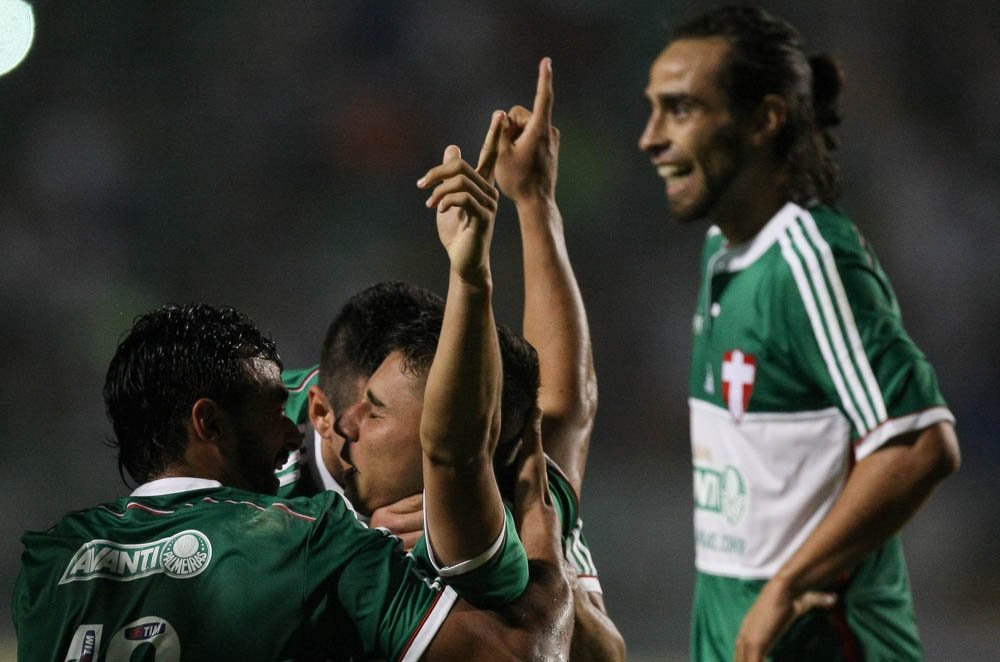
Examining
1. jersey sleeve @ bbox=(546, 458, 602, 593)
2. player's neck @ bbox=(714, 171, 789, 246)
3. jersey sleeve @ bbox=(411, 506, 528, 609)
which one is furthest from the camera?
player's neck @ bbox=(714, 171, 789, 246)

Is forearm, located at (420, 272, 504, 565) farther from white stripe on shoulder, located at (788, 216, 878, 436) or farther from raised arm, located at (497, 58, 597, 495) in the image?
white stripe on shoulder, located at (788, 216, 878, 436)

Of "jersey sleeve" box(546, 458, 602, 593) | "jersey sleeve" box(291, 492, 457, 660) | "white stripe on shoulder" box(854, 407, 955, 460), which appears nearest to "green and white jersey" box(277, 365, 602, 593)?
"jersey sleeve" box(546, 458, 602, 593)

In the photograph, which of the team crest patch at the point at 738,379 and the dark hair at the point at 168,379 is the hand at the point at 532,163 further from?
the dark hair at the point at 168,379

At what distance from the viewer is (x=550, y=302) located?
95.0 inches

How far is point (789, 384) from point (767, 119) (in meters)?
0.74

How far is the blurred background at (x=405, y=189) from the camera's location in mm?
7055

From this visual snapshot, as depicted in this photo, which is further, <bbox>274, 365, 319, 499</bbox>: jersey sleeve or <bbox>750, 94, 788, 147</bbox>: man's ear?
<bbox>750, 94, 788, 147</bbox>: man's ear

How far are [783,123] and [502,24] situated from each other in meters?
5.37

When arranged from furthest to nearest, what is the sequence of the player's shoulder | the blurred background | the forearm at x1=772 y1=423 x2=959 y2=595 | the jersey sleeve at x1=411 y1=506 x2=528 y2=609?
the blurred background
the player's shoulder
the forearm at x1=772 y1=423 x2=959 y2=595
the jersey sleeve at x1=411 y1=506 x2=528 y2=609

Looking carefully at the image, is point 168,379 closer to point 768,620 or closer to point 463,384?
point 463,384

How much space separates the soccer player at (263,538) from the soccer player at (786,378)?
1.14m

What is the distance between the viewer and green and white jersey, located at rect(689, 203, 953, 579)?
267 cm

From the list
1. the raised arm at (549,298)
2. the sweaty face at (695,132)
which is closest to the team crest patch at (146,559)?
the raised arm at (549,298)

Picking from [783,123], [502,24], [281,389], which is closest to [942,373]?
[502,24]
